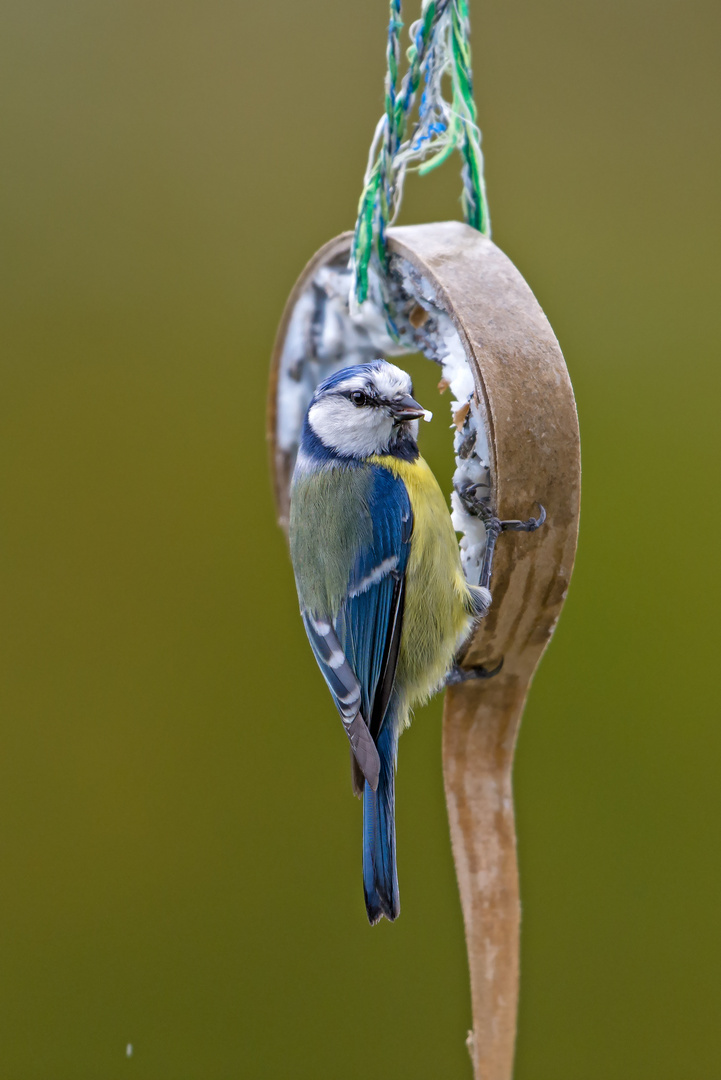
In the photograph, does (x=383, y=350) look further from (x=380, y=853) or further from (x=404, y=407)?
(x=380, y=853)

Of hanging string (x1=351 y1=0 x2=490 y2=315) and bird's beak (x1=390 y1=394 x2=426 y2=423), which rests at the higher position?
hanging string (x1=351 y1=0 x2=490 y2=315)

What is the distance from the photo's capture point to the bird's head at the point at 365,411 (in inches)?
37.5

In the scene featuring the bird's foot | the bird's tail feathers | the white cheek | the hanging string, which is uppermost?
the hanging string

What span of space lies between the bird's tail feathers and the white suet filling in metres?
0.25

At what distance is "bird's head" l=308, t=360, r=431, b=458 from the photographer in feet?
3.12

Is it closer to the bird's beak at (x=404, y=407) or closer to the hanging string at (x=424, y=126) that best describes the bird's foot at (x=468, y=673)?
the bird's beak at (x=404, y=407)

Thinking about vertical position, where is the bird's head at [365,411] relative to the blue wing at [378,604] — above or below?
above

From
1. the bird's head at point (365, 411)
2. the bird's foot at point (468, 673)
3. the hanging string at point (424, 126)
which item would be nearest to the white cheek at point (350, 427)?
the bird's head at point (365, 411)

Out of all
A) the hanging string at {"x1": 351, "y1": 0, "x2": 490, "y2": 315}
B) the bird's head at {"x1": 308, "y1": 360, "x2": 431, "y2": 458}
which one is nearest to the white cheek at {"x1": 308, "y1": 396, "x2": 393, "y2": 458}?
the bird's head at {"x1": 308, "y1": 360, "x2": 431, "y2": 458}

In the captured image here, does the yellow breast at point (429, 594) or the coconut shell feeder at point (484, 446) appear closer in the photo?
the coconut shell feeder at point (484, 446)

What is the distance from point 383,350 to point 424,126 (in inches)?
11.0

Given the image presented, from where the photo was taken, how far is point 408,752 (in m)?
1.76

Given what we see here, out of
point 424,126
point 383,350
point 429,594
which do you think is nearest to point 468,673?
point 429,594

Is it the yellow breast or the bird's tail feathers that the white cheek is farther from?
the bird's tail feathers
